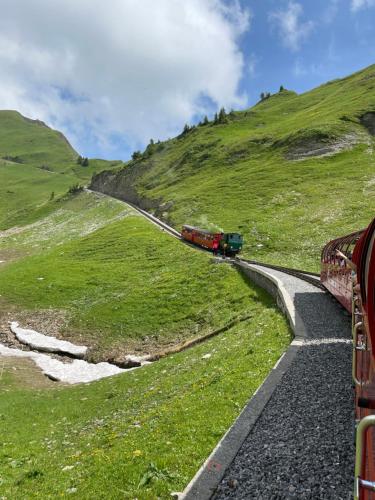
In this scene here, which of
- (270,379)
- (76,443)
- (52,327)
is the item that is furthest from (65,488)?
(52,327)

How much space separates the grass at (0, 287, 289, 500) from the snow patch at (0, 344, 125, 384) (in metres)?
2.31

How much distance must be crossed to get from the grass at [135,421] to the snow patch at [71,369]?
2.31 meters

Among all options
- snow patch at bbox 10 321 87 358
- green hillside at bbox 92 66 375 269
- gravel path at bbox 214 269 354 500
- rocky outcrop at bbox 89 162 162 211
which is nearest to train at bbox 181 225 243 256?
green hillside at bbox 92 66 375 269

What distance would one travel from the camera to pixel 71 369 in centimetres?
2980

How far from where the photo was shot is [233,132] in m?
160

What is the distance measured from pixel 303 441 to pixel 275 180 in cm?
8354

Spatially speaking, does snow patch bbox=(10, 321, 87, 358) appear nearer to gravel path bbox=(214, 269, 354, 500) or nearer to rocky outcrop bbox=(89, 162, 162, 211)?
gravel path bbox=(214, 269, 354, 500)

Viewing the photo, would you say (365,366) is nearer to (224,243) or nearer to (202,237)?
(224,243)

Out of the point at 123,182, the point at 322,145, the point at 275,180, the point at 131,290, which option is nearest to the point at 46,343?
the point at 131,290

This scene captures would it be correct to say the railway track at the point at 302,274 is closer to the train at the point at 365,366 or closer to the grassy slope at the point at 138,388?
the grassy slope at the point at 138,388

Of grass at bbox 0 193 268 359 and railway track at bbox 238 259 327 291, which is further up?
railway track at bbox 238 259 327 291

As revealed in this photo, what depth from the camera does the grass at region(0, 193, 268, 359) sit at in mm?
34594

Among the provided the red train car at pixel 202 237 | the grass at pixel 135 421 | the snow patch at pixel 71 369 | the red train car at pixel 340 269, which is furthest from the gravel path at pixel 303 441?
the red train car at pixel 202 237

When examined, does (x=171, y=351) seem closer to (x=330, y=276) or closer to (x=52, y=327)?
(x=330, y=276)
